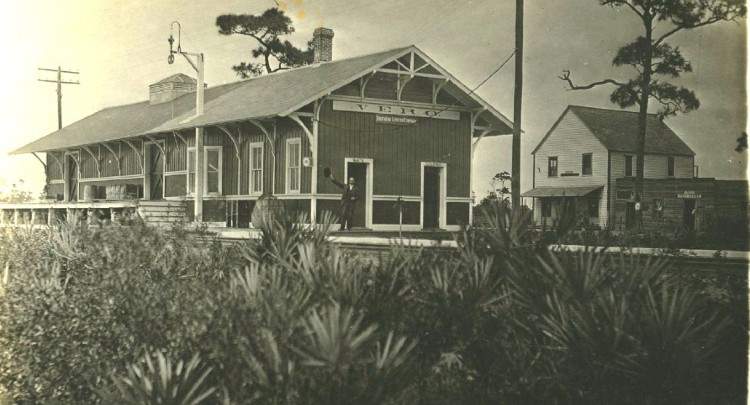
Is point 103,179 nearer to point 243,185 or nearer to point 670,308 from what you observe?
point 243,185

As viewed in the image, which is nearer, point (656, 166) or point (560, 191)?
point (656, 166)

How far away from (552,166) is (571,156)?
1668mm

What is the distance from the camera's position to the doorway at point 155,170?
27.5 m

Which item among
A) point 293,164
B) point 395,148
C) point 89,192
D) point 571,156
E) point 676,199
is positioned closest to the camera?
point 293,164

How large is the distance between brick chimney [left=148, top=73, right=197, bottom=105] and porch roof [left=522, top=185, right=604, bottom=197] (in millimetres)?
19173

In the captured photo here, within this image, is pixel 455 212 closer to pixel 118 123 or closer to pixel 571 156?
pixel 118 123

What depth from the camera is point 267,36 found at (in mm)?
25984

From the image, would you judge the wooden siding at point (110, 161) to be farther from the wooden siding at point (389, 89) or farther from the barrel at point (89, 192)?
the wooden siding at point (389, 89)

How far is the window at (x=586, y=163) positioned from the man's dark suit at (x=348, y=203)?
86.8 feet

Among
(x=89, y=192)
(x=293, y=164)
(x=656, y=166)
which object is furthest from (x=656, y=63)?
(x=656, y=166)

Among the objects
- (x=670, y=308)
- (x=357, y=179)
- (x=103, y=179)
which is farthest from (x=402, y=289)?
(x=103, y=179)

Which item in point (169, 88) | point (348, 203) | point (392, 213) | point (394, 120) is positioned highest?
point (169, 88)

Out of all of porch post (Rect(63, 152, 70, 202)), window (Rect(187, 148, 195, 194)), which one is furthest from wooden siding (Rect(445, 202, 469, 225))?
porch post (Rect(63, 152, 70, 202))

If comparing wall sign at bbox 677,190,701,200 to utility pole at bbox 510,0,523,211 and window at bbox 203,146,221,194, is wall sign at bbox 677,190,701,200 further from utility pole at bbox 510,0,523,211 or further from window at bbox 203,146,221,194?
window at bbox 203,146,221,194
